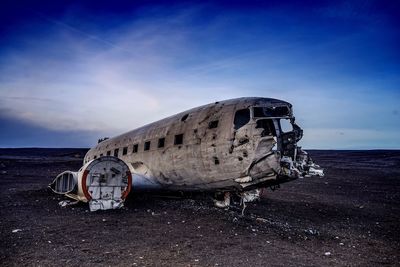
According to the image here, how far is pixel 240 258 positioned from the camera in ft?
24.6

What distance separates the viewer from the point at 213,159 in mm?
10695

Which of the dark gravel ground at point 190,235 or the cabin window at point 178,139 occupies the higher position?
the cabin window at point 178,139

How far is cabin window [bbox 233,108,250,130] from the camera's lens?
10.7 meters

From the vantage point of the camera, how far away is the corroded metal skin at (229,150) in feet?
32.3

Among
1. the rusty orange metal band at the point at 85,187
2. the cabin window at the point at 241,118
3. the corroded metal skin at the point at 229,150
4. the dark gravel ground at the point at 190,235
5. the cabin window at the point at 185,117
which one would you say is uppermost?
the cabin window at the point at 185,117

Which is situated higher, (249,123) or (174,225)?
(249,123)

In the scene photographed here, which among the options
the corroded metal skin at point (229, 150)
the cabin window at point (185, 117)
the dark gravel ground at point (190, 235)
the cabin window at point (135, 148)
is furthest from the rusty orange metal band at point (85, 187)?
the cabin window at point (185, 117)

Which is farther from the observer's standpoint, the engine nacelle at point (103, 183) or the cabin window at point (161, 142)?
the cabin window at point (161, 142)

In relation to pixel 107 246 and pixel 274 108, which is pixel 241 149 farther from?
pixel 107 246

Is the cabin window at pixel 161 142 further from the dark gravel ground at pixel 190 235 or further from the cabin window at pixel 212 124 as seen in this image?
the cabin window at pixel 212 124

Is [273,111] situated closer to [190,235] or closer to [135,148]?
[190,235]

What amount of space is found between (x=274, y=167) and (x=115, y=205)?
6.54 meters

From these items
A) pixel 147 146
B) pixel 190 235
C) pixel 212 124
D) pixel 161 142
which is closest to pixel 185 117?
pixel 161 142

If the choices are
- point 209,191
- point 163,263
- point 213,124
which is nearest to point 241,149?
point 213,124
